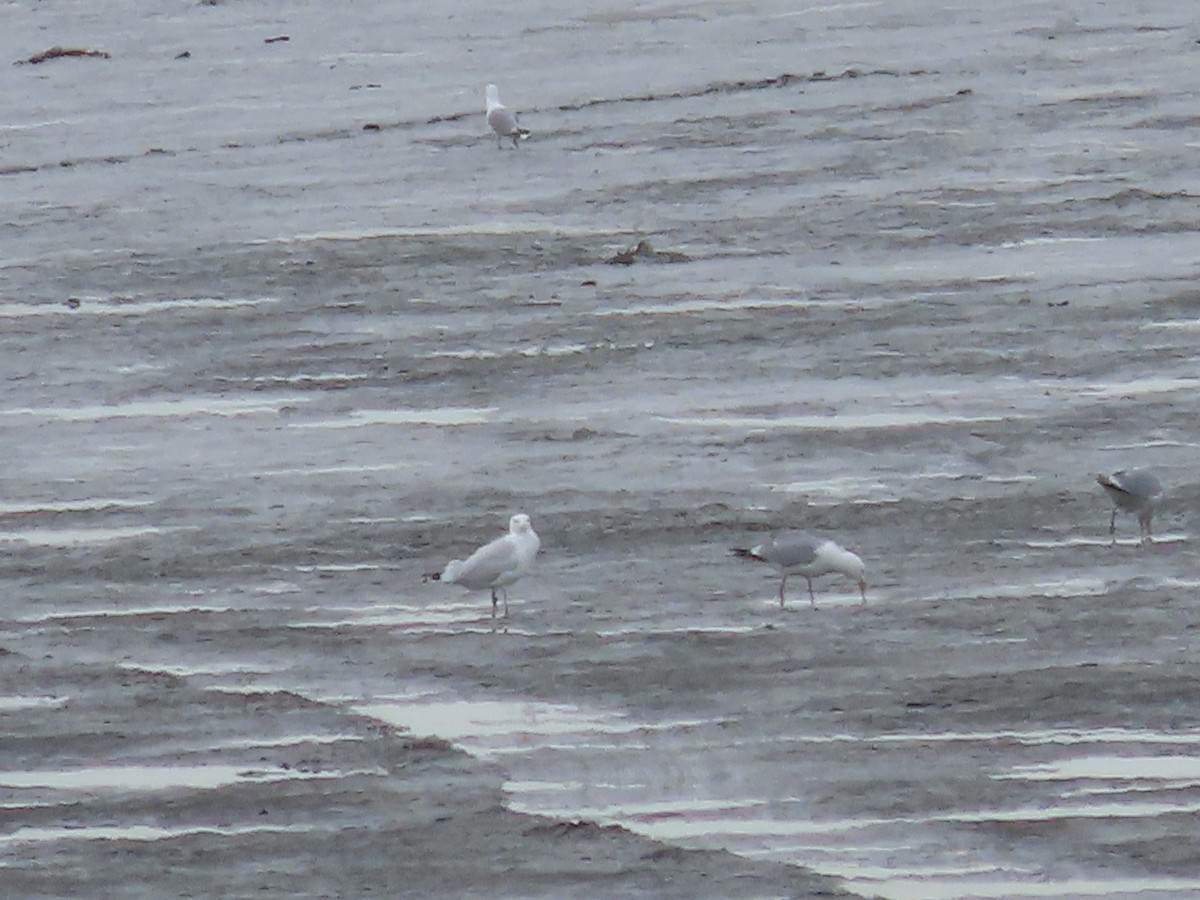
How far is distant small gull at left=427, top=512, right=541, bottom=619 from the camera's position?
10766mm

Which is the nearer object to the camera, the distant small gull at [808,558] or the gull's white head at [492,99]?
the distant small gull at [808,558]

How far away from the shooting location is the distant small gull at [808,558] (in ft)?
35.2

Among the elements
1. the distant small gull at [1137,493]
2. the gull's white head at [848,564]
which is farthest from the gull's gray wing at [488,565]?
the distant small gull at [1137,493]

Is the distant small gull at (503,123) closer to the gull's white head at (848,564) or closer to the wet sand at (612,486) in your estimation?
the wet sand at (612,486)

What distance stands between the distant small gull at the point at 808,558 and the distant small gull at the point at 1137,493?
119cm

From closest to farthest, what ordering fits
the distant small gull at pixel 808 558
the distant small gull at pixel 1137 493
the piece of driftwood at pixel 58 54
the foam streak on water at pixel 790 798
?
the foam streak on water at pixel 790 798 < the distant small gull at pixel 808 558 < the distant small gull at pixel 1137 493 < the piece of driftwood at pixel 58 54

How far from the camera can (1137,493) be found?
1135cm

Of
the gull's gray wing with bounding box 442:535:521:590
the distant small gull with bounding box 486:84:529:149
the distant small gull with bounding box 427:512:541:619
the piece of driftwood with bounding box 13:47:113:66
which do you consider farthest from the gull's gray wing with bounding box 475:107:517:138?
the gull's gray wing with bounding box 442:535:521:590

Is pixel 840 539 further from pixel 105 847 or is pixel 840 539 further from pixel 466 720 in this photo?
pixel 105 847

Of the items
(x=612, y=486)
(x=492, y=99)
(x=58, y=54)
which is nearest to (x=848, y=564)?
(x=612, y=486)

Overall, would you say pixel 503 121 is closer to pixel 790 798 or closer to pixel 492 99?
pixel 492 99

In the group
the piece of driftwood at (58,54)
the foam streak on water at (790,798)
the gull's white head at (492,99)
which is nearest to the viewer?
the foam streak on water at (790,798)

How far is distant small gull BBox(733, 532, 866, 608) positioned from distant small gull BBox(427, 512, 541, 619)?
0.91 meters

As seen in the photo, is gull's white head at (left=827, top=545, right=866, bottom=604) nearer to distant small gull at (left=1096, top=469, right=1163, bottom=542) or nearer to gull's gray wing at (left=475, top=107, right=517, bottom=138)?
distant small gull at (left=1096, top=469, right=1163, bottom=542)
